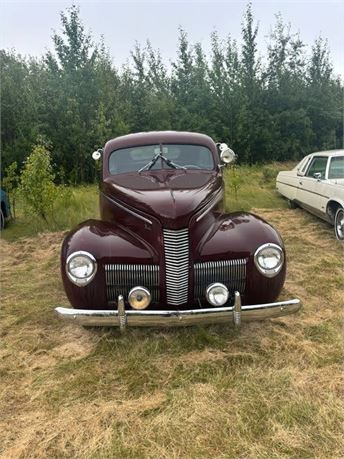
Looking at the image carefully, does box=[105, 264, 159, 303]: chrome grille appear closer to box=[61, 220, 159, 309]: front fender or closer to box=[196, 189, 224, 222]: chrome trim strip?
box=[61, 220, 159, 309]: front fender

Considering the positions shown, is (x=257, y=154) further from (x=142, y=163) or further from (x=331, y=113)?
(x=142, y=163)

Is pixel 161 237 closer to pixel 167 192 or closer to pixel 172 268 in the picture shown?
pixel 172 268

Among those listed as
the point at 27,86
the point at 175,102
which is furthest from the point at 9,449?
the point at 175,102

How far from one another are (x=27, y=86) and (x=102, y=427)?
12.0 meters

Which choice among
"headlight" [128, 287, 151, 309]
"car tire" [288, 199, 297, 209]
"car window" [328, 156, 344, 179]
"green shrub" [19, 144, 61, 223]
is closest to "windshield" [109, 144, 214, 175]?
"headlight" [128, 287, 151, 309]

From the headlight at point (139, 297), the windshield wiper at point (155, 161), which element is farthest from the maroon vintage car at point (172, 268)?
the windshield wiper at point (155, 161)

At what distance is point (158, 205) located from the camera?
325 cm

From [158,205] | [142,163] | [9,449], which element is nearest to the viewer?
[9,449]

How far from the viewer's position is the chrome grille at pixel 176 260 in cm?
309

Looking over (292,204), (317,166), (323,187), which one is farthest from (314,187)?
(292,204)

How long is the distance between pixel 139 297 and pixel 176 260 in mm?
413

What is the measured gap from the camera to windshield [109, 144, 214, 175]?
4.60 meters

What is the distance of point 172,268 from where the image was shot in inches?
122

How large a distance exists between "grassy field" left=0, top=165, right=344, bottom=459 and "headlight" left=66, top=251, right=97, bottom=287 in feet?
2.21
